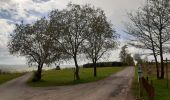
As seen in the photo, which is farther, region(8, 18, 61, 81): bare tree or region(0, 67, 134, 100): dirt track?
region(8, 18, 61, 81): bare tree

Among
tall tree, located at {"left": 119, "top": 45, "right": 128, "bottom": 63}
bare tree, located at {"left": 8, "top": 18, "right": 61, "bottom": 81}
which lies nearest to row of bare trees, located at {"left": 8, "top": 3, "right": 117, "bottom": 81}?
bare tree, located at {"left": 8, "top": 18, "right": 61, "bottom": 81}

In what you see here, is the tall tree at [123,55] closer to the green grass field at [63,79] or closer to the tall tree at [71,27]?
the green grass field at [63,79]

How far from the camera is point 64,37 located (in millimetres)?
51250

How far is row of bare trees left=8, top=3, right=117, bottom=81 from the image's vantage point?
51.5m

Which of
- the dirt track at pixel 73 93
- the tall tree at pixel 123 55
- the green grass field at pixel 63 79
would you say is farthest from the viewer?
the tall tree at pixel 123 55

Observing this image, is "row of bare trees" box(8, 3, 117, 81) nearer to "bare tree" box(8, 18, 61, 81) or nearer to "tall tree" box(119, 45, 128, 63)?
"bare tree" box(8, 18, 61, 81)

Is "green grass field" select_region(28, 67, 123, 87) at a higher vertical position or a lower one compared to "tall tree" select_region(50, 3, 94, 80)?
lower

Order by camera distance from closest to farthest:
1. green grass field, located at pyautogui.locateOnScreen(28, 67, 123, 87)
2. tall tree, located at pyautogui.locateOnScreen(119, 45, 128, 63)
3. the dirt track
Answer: the dirt track → green grass field, located at pyautogui.locateOnScreen(28, 67, 123, 87) → tall tree, located at pyautogui.locateOnScreen(119, 45, 128, 63)

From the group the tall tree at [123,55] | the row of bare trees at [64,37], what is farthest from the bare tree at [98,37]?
the tall tree at [123,55]

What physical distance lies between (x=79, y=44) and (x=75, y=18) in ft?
13.5

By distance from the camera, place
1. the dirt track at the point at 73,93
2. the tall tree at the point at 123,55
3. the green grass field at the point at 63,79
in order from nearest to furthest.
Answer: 1. the dirt track at the point at 73,93
2. the green grass field at the point at 63,79
3. the tall tree at the point at 123,55

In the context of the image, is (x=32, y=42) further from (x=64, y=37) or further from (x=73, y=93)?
(x=73, y=93)

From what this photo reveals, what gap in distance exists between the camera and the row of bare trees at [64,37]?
51469 mm

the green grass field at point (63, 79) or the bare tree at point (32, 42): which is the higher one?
the bare tree at point (32, 42)
